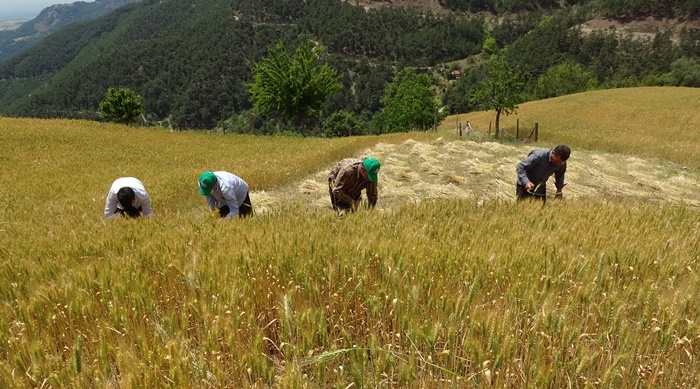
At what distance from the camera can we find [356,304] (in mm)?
1918

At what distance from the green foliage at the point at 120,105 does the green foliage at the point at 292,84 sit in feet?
76.6

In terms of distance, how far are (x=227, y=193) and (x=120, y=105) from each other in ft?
172

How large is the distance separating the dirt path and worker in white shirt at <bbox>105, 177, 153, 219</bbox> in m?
3.66

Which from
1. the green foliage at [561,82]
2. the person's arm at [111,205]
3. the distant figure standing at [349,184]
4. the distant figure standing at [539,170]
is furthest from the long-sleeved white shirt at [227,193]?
the green foliage at [561,82]

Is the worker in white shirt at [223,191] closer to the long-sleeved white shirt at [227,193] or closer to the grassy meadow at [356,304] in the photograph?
the long-sleeved white shirt at [227,193]

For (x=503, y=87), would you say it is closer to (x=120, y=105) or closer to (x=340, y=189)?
(x=340, y=189)

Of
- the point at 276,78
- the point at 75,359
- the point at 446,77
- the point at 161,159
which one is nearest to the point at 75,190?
the point at 161,159

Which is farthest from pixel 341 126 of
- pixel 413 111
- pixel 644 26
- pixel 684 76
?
pixel 644 26

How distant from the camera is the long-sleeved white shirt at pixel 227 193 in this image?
562cm

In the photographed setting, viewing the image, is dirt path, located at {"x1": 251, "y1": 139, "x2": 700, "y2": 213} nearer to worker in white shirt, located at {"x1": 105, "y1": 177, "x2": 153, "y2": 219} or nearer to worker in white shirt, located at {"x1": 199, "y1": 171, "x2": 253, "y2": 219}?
worker in white shirt, located at {"x1": 199, "y1": 171, "x2": 253, "y2": 219}

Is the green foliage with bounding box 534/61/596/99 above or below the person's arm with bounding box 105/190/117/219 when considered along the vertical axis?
above

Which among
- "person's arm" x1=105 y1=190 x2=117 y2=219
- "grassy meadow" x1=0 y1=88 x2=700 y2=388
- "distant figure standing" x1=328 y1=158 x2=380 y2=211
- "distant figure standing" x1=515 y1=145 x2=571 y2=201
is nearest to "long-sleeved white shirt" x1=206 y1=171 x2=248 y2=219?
"person's arm" x1=105 y1=190 x2=117 y2=219

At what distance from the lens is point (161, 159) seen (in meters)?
19.8

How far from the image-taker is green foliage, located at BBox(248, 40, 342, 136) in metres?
34.2
